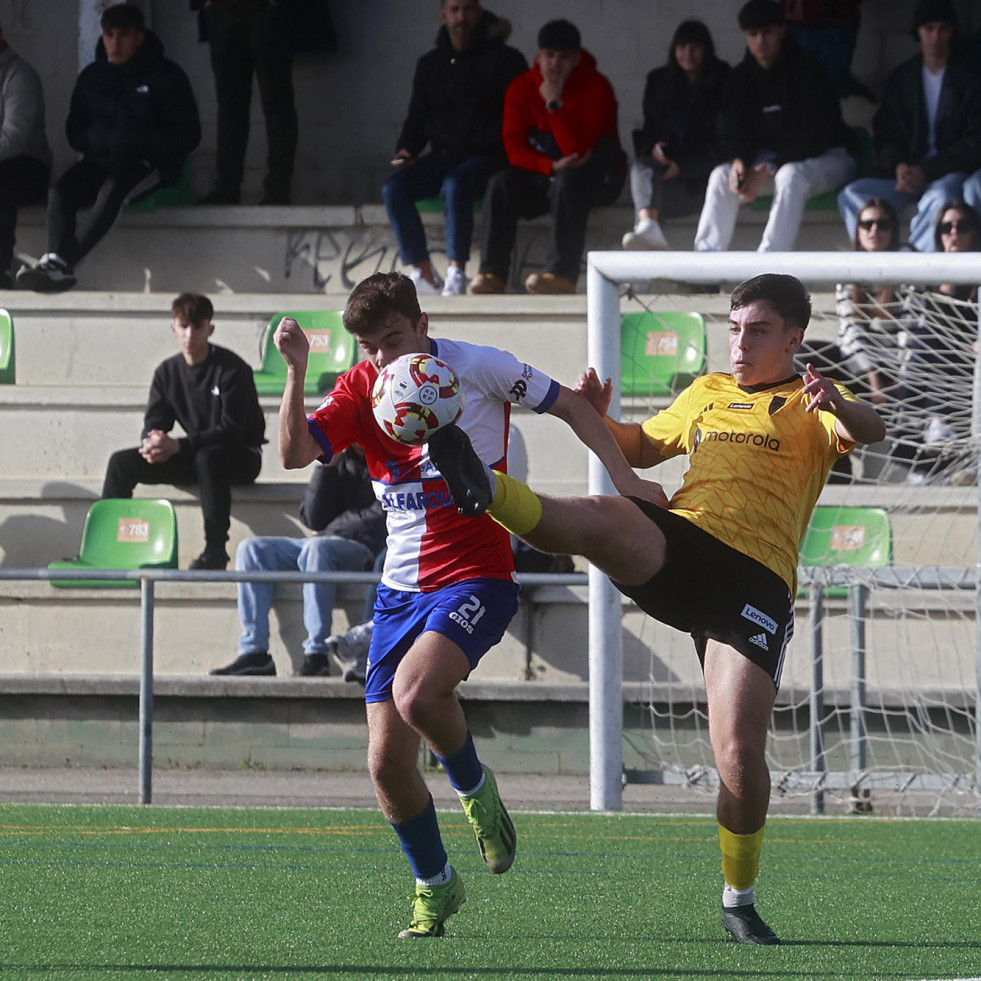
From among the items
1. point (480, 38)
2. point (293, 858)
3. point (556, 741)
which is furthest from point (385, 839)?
point (480, 38)

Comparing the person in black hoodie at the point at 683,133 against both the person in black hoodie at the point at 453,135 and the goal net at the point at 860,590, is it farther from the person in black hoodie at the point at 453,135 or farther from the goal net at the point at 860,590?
the goal net at the point at 860,590

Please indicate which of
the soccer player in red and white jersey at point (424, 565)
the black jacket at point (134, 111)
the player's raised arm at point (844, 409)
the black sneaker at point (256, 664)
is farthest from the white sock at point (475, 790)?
the black jacket at point (134, 111)

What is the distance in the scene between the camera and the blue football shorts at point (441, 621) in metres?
4.41

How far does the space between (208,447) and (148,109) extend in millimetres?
3416

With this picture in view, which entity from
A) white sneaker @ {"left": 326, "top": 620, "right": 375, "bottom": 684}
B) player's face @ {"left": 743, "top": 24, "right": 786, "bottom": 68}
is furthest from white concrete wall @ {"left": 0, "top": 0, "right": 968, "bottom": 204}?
white sneaker @ {"left": 326, "top": 620, "right": 375, "bottom": 684}

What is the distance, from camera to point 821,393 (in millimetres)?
4020

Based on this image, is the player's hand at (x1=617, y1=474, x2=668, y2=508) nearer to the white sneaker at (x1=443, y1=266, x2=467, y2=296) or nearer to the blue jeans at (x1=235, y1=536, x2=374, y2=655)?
the blue jeans at (x1=235, y1=536, x2=374, y2=655)

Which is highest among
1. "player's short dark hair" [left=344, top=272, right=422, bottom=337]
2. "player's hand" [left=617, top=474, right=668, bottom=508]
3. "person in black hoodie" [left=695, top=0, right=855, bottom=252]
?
"person in black hoodie" [left=695, top=0, right=855, bottom=252]

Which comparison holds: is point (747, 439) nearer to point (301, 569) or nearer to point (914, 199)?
point (301, 569)

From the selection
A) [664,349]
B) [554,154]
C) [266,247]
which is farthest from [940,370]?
[266,247]

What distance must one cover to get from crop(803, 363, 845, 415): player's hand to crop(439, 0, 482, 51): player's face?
8.24 meters

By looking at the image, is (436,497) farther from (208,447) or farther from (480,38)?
(480,38)

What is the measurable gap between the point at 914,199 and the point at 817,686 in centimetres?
416

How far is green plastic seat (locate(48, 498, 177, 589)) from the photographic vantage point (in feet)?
31.6
